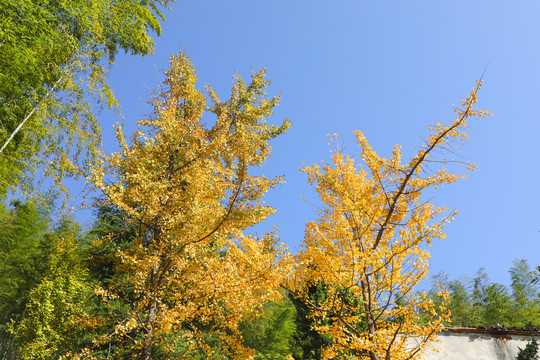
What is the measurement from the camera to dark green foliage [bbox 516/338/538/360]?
28.7 feet

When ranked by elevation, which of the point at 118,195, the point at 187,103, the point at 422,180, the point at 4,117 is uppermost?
the point at 187,103

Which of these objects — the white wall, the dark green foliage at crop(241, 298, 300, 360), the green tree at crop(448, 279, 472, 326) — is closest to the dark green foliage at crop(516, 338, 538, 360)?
the white wall

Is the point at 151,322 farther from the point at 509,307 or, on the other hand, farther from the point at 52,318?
the point at 509,307

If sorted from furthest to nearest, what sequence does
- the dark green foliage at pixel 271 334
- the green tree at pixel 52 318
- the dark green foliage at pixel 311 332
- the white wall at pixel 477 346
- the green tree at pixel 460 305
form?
the green tree at pixel 460 305 → the dark green foliage at pixel 271 334 → the green tree at pixel 52 318 → the dark green foliage at pixel 311 332 → the white wall at pixel 477 346

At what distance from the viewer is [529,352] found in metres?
8.83

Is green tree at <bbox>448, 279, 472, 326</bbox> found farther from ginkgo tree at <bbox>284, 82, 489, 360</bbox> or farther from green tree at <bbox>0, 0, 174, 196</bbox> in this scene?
green tree at <bbox>0, 0, 174, 196</bbox>

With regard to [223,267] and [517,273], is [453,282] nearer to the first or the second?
[517,273]

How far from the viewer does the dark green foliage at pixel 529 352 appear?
8.74 meters

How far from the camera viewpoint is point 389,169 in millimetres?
4230

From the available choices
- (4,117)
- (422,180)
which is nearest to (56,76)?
(4,117)

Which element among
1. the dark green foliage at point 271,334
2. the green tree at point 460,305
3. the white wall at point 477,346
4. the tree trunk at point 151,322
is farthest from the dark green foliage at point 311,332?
the green tree at point 460,305

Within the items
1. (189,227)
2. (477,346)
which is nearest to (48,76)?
(189,227)

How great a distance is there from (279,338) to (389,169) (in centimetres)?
1745

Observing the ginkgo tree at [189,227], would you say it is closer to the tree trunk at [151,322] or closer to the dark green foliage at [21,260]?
the tree trunk at [151,322]
